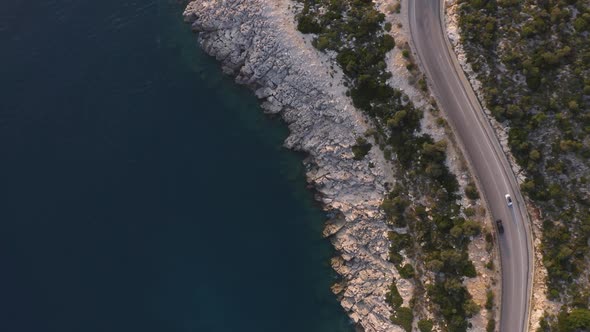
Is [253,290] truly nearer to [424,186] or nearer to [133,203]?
[133,203]

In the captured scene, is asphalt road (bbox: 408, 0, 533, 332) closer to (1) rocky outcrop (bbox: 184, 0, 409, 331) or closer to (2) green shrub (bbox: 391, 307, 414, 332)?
(2) green shrub (bbox: 391, 307, 414, 332)

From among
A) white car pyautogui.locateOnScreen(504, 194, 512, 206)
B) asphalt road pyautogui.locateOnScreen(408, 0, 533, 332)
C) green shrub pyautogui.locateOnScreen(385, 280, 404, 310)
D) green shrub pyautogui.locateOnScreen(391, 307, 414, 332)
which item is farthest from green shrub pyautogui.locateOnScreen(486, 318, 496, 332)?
white car pyautogui.locateOnScreen(504, 194, 512, 206)

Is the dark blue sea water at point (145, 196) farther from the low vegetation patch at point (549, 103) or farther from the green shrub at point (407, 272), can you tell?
the low vegetation patch at point (549, 103)

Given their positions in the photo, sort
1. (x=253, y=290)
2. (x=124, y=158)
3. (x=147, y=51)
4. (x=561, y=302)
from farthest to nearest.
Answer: (x=147, y=51)
(x=124, y=158)
(x=253, y=290)
(x=561, y=302)

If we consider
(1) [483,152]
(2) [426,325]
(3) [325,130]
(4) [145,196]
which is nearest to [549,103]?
(1) [483,152]

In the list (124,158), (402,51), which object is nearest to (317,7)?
(402,51)

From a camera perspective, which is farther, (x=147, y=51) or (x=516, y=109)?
(x=147, y=51)
